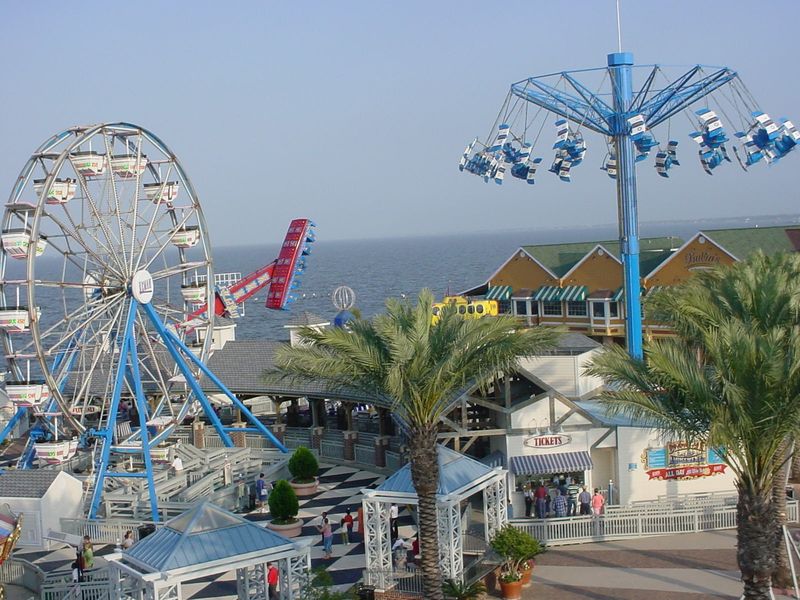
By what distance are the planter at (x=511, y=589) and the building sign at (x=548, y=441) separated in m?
6.22

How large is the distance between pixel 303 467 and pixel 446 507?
10.5 meters

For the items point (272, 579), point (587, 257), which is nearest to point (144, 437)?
point (272, 579)

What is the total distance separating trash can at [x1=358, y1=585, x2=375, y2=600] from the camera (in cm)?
2114

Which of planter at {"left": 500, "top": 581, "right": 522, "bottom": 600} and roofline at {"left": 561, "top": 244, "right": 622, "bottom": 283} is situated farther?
roofline at {"left": 561, "top": 244, "right": 622, "bottom": 283}

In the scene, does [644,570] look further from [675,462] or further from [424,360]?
[424,360]

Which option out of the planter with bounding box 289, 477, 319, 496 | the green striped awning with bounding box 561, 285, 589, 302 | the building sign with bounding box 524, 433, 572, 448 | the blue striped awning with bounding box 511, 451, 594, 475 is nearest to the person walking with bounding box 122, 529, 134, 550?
the planter with bounding box 289, 477, 319, 496

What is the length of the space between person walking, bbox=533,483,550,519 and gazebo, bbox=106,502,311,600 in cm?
818

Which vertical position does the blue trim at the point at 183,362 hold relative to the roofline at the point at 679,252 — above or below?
below

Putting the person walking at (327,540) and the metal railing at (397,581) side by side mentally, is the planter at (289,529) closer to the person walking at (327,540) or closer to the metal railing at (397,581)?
the person walking at (327,540)

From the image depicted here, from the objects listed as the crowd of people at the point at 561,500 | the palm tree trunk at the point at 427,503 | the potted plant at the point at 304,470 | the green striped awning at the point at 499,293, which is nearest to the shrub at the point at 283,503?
the potted plant at the point at 304,470

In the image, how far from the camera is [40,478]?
28516mm

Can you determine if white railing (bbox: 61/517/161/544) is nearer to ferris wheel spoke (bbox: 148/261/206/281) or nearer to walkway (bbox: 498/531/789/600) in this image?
ferris wheel spoke (bbox: 148/261/206/281)

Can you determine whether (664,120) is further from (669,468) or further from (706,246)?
(706,246)

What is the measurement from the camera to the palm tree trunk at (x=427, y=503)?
19.7 m
